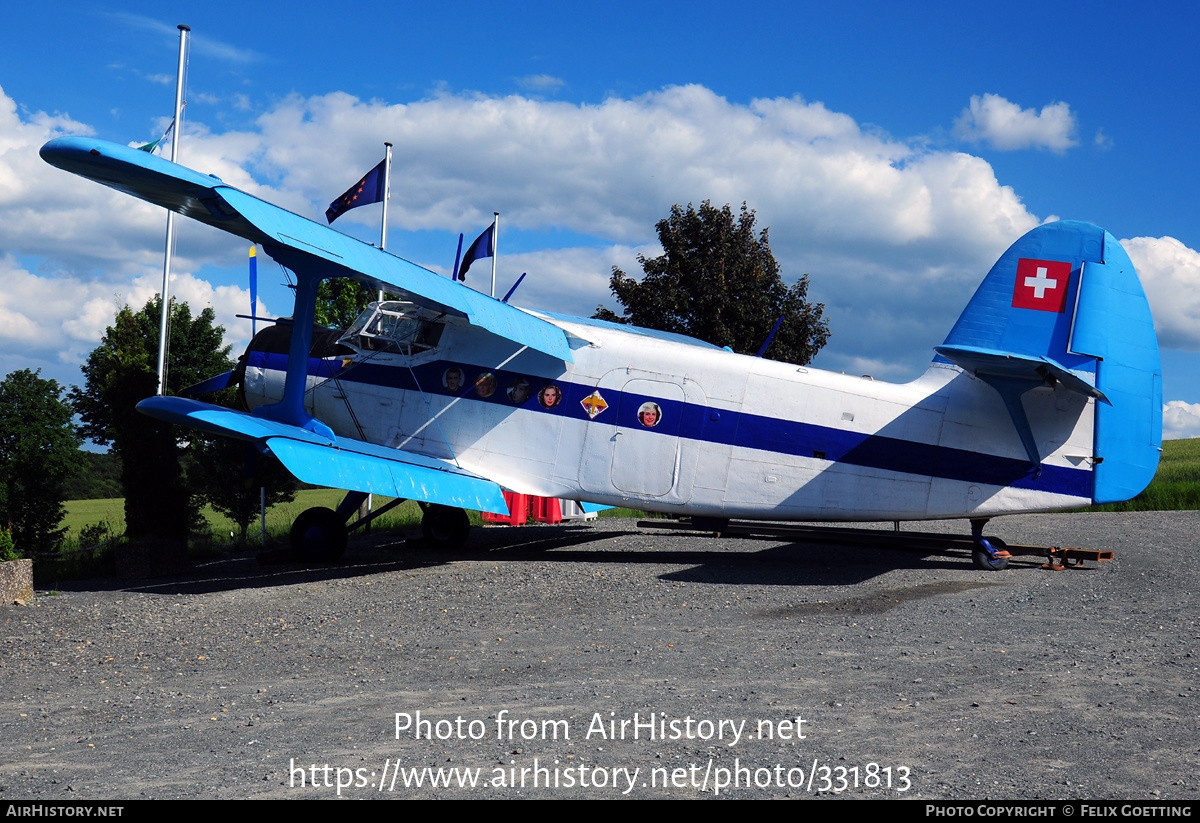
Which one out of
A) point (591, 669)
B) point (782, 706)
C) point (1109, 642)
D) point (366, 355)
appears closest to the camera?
point (782, 706)

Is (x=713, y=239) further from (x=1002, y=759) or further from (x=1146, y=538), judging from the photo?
(x=1002, y=759)

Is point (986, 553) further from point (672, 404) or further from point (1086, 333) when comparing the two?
point (672, 404)

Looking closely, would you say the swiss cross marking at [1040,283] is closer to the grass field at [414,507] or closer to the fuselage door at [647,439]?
the fuselage door at [647,439]

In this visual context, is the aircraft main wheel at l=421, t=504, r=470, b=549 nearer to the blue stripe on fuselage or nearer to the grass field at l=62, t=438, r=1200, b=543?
the blue stripe on fuselage

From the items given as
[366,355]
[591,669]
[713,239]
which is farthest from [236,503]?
[591,669]

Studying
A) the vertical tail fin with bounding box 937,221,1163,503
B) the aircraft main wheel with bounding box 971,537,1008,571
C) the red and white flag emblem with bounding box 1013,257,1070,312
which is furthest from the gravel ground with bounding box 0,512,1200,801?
the red and white flag emblem with bounding box 1013,257,1070,312

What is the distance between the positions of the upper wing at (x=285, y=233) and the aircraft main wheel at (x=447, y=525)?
4.00m

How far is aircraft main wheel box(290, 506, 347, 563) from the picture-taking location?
41.6ft

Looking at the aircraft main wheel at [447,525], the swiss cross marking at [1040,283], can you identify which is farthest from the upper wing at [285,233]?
the swiss cross marking at [1040,283]

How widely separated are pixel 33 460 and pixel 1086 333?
71.2 ft

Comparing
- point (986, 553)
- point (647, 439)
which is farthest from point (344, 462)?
point (986, 553)

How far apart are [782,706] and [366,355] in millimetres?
9544

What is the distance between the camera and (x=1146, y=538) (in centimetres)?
1474

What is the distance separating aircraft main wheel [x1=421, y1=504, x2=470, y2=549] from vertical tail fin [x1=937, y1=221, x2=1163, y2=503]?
8719 millimetres
